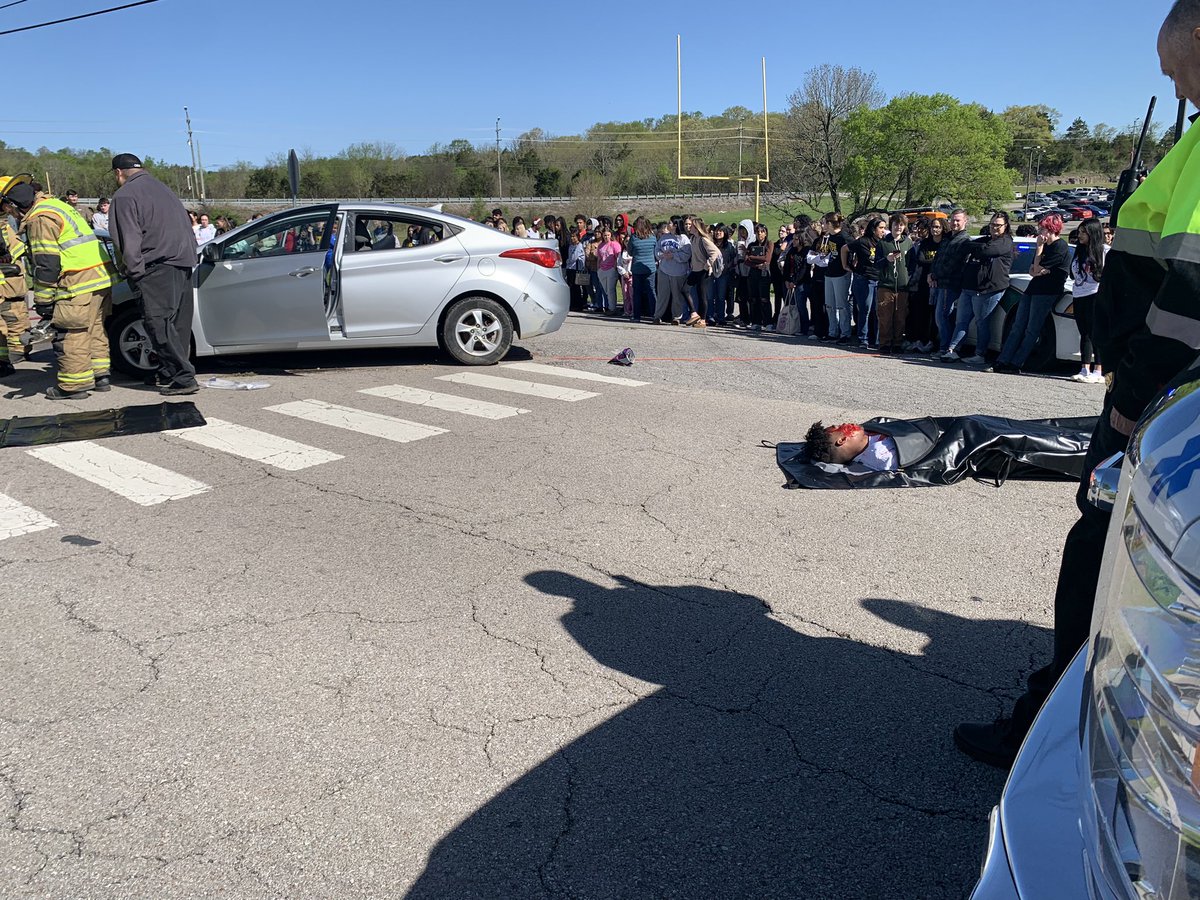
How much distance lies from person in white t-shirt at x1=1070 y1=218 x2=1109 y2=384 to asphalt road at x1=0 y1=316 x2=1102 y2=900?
4.75 meters

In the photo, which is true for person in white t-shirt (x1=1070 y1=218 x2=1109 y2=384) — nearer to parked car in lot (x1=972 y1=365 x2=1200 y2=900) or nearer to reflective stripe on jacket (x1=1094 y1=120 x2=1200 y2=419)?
reflective stripe on jacket (x1=1094 y1=120 x2=1200 y2=419)

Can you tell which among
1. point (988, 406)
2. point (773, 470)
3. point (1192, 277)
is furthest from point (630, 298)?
point (1192, 277)

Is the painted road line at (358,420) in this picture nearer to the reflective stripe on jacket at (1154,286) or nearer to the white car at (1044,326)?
the reflective stripe on jacket at (1154,286)

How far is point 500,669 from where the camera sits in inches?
149

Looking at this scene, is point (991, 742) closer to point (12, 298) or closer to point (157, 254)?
point (157, 254)

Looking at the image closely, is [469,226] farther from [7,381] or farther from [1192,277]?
[1192,277]

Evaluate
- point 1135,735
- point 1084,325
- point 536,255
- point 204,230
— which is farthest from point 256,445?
point 204,230

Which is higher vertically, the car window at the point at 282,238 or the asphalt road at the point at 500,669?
the car window at the point at 282,238

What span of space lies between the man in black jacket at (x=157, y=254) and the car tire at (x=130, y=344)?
53cm

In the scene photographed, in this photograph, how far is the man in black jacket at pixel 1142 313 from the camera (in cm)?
239

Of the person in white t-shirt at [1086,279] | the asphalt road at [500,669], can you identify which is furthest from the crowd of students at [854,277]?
the asphalt road at [500,669]

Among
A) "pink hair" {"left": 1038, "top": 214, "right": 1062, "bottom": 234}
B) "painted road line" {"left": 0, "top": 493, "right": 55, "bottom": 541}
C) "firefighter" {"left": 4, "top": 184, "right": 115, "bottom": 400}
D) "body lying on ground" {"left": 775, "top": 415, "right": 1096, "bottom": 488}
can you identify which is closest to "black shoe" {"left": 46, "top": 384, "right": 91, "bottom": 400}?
"firefighter" {"left": 4, "top": 184, "right": 115, "bottom": 400}

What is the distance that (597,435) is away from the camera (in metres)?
7.40

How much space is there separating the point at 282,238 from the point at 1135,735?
965 cm
